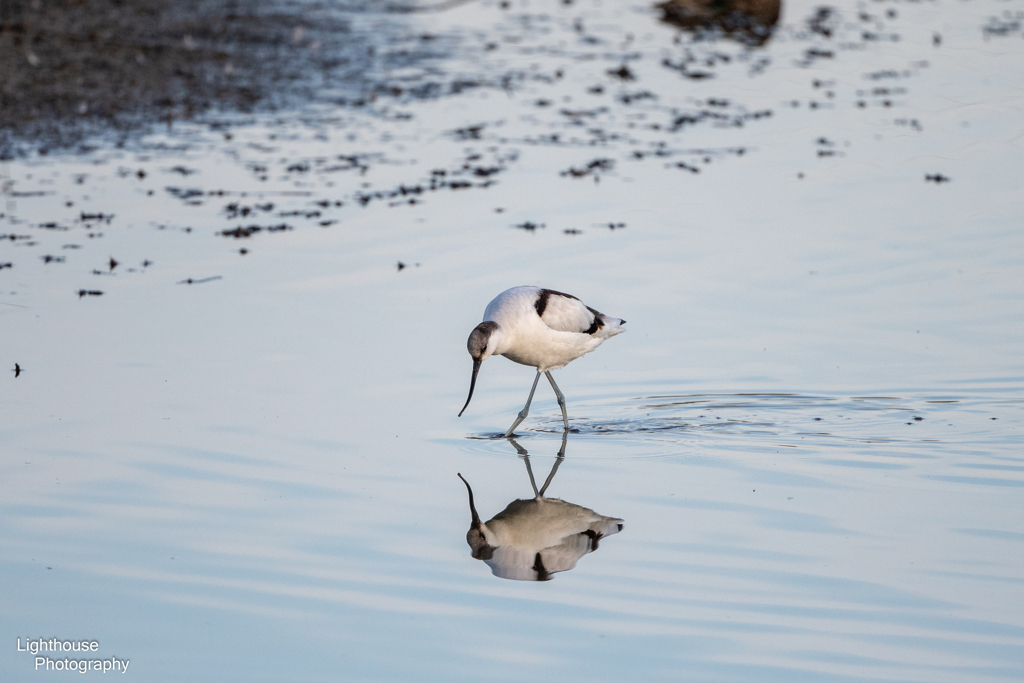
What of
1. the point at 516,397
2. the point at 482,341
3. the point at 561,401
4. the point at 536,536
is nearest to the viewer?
the point at 536,536

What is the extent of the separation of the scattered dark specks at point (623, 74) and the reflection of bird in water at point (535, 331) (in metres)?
11.1

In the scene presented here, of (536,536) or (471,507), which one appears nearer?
(536,536)

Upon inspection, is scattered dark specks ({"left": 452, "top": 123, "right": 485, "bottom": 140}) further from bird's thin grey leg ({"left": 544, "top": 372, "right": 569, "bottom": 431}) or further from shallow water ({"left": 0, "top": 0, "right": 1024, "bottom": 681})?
bird's thin grey leg ({"left": 544, "top": 372, "right": 569, "bottom": 431})

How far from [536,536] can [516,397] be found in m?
2.35

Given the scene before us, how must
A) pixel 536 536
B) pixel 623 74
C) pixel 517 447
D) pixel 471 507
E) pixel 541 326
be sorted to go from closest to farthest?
1. pixel 536 536
2. pixel 471 507
3. pixel 517 447
4. pixel 541 326
5. pixel 623 74

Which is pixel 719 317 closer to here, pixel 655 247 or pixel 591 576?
pixel 655 247

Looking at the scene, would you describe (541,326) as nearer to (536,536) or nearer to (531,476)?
(531,476)

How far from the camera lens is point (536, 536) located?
6.32 metres

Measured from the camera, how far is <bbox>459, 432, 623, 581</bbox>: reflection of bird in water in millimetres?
5980

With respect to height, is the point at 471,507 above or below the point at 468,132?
above

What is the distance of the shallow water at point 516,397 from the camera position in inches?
210

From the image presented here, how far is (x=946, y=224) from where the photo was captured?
11727 mm

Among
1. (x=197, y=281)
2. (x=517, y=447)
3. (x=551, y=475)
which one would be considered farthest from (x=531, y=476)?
(x=197, y=281)

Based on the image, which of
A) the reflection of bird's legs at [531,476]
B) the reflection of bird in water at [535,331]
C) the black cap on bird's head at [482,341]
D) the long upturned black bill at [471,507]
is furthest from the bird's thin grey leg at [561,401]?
the long upturned black bill at [471,507]
